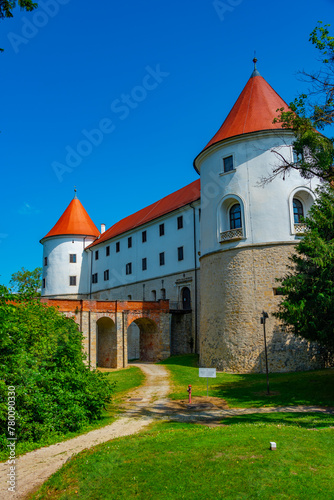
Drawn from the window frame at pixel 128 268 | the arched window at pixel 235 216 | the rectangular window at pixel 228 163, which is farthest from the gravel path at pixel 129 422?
the window frame at pixel 128 268

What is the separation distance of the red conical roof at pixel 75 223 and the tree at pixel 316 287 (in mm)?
37063

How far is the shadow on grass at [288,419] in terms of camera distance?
11.4m

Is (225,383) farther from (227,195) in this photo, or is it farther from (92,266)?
(92,266)

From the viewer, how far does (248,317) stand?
873 inches

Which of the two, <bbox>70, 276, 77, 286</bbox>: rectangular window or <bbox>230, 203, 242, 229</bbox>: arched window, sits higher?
<bbox>230, 203, 242, 229</bbox>: arched window

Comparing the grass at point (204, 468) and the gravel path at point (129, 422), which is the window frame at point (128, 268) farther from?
→ the grass at point (204, 468)

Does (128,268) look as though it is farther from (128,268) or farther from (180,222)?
(180,222)

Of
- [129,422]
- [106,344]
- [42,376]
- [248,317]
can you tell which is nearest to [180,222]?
[106,344]

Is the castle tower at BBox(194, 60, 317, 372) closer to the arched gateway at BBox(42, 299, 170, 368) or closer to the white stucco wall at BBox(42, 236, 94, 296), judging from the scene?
the arched gateway at BBox(42, 299, 170, 368)

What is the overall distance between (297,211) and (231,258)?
4.56 metres

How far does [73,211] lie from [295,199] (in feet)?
113

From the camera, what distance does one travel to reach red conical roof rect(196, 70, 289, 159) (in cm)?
2411

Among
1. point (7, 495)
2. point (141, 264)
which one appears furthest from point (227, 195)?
point (7, 495)

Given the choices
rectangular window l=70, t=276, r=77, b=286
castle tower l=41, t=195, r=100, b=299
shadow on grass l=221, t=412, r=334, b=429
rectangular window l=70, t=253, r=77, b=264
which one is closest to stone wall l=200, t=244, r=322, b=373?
shadow on grass l=221, t=412, r=334, b=429
